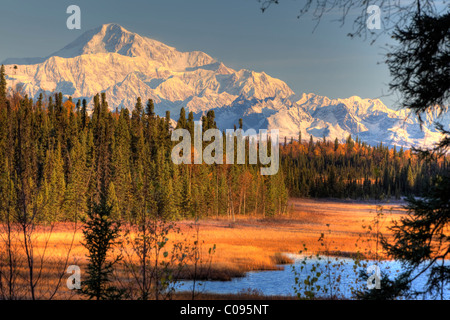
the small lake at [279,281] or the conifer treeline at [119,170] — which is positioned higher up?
the conifer treeline at [119,170]

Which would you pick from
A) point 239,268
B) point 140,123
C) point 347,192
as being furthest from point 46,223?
point 347,192

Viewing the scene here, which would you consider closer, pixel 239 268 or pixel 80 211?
pixel 239 268

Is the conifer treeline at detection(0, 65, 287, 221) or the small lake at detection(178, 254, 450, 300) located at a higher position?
the conifer treeline at detection(0, 65, 287, 221)

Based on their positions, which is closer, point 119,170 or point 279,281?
point 279,281

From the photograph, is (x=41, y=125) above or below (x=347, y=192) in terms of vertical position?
above

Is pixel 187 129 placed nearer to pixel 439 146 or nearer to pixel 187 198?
pixel 187 198

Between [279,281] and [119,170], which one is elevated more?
[119,170]

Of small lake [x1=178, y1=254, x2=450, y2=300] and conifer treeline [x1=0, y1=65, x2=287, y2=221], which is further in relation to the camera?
conifer treeline [x1=0, y1=65, x2=287, y2=221]

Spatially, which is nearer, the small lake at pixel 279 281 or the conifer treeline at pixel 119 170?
the small lake at pixel 279 281

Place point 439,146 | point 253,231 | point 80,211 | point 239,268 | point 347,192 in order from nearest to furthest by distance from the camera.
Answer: point 439,146 → point 239,268 → point 253,231 → point 80,211 → point 347,192

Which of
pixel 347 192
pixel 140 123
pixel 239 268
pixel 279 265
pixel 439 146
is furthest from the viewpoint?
pixel 347 192

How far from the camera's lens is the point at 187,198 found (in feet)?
215
